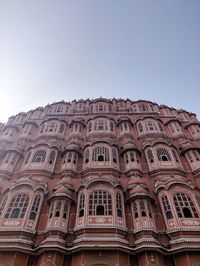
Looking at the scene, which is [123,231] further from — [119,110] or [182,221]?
[119,110]

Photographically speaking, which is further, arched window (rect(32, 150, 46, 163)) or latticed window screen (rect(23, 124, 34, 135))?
latticed window screen (rect(23, 124, 34, 135))

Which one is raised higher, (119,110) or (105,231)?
(119,110)

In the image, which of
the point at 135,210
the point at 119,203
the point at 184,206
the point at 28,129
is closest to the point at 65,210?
the point at 119,203

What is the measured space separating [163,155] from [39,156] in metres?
12.0

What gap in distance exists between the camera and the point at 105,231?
49.8 ft

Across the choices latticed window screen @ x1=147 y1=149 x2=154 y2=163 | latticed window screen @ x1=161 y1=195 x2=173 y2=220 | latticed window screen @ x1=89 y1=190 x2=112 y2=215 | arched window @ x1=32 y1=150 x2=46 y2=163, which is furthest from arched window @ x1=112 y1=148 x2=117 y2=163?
arched window @ x1=32 y1=150 x2=46 y2=163

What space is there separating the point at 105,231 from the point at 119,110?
1945cm

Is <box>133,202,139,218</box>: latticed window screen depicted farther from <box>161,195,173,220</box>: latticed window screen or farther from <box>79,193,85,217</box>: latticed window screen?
<box>79,193,85,217</box>: latticed window screen

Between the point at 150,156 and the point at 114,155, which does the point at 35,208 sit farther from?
the point at 150,156

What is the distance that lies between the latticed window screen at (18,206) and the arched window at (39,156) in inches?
192

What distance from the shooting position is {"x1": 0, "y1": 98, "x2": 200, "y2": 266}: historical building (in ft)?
46.7

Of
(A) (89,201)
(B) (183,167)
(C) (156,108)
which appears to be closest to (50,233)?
(A) (89,201)

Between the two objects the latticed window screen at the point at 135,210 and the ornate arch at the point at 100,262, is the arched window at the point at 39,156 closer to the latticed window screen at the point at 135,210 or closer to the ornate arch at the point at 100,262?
the latticed window screen at the point at 135,210

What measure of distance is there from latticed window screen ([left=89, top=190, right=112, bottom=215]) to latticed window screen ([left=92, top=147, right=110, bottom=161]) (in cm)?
466
